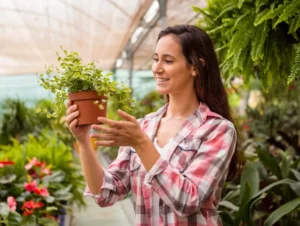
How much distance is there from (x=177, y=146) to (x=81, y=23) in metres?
7.99

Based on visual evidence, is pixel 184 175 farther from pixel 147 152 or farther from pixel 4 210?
pixel 4 210

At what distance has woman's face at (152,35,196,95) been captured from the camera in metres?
1.47

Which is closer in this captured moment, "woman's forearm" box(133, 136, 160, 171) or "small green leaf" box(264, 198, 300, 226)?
"woman's forearm" box(133, 136, 160, 171)

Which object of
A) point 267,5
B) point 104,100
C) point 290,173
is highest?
point 267,5

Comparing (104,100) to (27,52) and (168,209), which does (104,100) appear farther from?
(27,52)

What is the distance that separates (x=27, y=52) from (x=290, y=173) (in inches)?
422

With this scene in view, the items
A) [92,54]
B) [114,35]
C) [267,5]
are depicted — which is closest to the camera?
[267,5]

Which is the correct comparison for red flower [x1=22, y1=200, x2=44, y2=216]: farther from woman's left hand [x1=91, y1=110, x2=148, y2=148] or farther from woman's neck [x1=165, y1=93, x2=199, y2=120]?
woman's left hand [x1=91, y1=110, x2=148, y2=148]

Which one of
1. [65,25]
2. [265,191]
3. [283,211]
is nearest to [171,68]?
[283,211]

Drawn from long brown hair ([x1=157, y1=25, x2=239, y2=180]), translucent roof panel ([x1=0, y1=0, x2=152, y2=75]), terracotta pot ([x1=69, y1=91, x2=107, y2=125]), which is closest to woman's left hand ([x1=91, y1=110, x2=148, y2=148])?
terracotta pot ([x1=69, y1=91, x2=107, y2=125])

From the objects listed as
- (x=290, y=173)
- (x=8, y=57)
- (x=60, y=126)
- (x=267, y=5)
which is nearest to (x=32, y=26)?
(x=60, y=126)

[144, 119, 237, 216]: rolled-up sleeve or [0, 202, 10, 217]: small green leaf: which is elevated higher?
[144, 119, 237, 216]: rolled-up sleeve

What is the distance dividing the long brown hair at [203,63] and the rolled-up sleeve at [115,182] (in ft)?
1.15

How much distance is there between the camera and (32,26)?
9.31m
